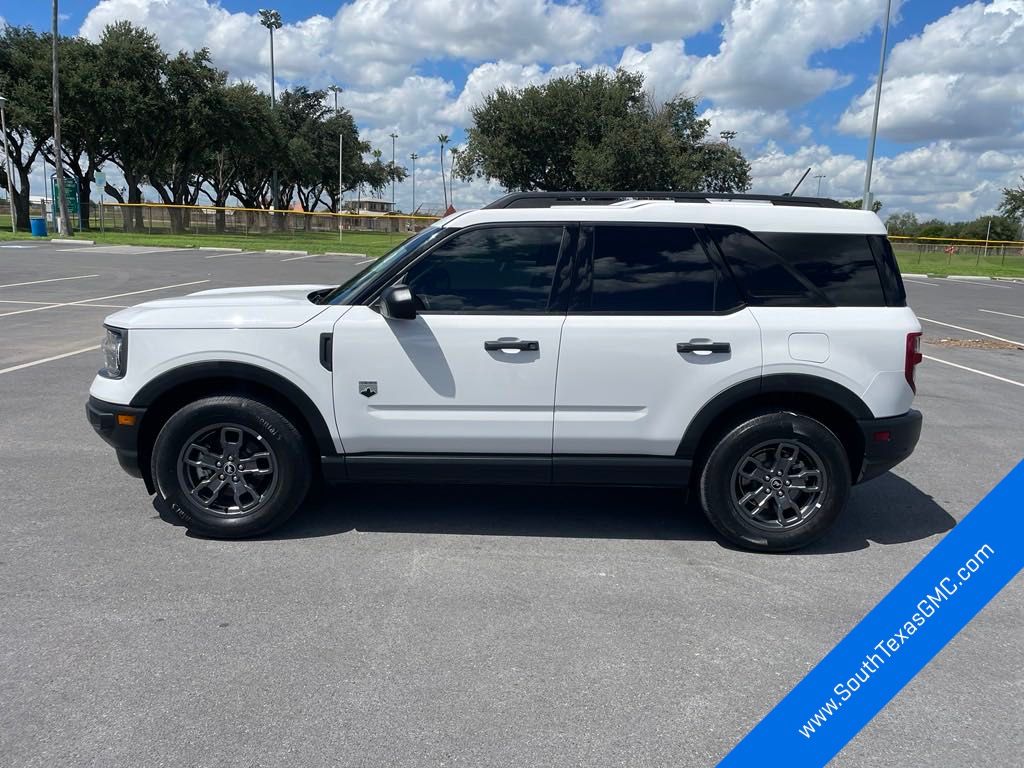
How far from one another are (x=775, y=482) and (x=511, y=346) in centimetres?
161

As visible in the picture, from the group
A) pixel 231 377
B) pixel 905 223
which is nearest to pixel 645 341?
pixel 231 377

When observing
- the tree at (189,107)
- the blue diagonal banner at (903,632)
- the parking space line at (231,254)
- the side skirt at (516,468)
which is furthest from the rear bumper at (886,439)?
the tree at (189,107)

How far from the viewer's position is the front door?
4180 mm

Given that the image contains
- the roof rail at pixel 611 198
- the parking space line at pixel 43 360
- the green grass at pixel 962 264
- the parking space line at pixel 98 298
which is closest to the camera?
the roof rail at pixel 611 198

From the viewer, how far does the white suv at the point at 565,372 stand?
165 inches

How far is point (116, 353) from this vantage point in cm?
433

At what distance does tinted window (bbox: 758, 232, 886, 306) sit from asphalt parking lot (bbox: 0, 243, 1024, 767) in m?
1.42

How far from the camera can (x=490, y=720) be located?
2.80 meters

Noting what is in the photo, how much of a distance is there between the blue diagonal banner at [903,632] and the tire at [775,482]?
8.46 ft

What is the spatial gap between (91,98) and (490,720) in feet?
156

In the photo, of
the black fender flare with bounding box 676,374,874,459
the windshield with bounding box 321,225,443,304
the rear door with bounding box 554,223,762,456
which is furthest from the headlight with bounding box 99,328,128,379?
the black fender flare with bounding box 676,374,874,459

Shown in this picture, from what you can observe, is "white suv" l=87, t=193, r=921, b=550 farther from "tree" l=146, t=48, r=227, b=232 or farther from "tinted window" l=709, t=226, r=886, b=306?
"tree" l=146, t=48, r=227, b=232

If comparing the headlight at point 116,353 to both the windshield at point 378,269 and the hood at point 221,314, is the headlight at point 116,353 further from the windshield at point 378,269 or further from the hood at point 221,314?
the windshield at point 378,269

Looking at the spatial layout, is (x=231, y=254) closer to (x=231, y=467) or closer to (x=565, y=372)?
(x=231, y=467)
